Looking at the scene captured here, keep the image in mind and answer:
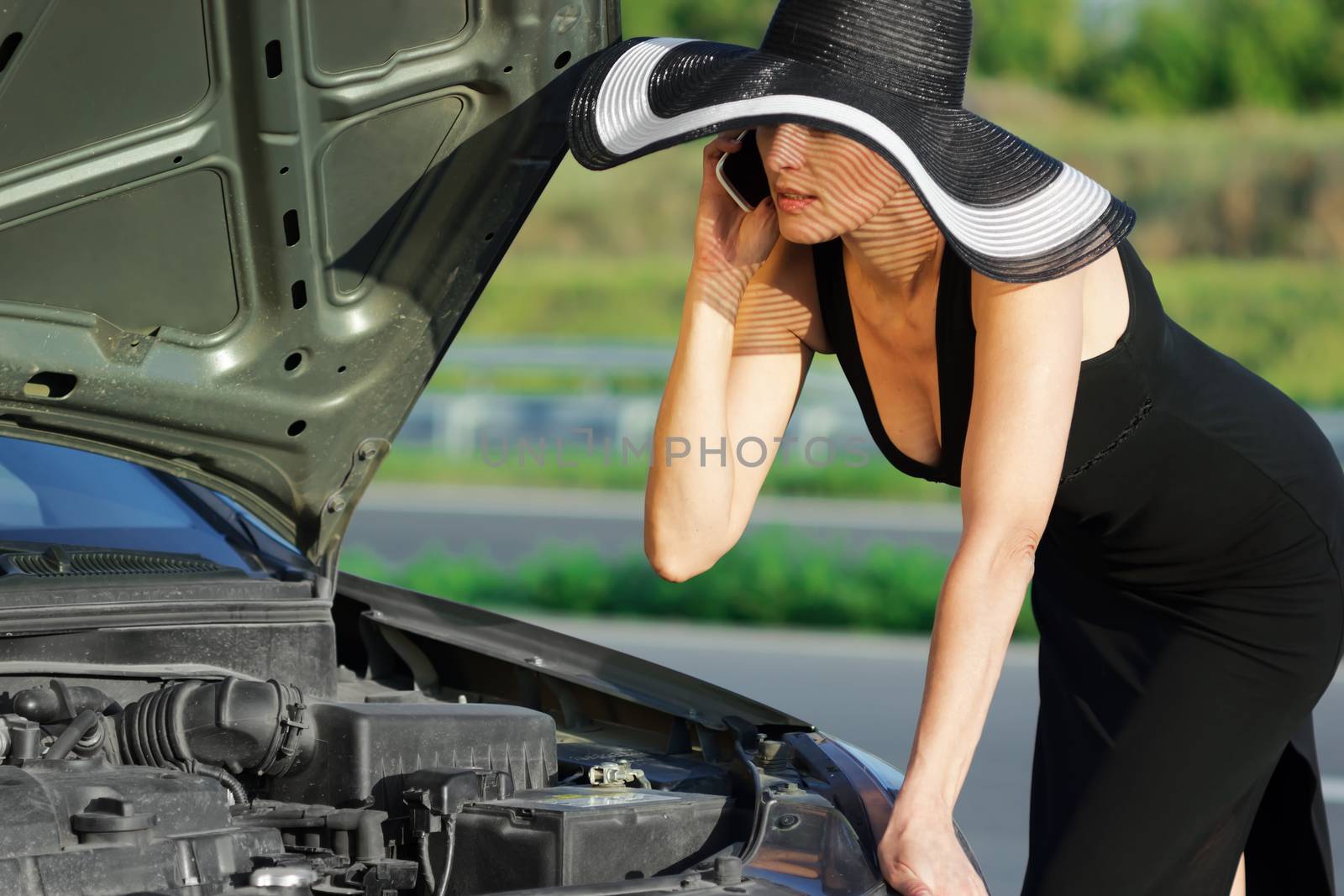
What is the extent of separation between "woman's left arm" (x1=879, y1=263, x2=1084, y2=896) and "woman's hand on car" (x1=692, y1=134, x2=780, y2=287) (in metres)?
0.41

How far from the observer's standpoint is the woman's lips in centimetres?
215

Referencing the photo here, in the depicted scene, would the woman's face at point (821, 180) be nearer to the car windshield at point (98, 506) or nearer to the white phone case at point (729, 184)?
the white phone case at point (729, 184)

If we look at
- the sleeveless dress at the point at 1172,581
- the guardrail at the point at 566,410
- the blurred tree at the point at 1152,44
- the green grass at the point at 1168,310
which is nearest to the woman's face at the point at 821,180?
the sleeveless dress at the point at 1172,581

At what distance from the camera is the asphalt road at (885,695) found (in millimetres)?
5168

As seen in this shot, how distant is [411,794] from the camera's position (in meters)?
2.31

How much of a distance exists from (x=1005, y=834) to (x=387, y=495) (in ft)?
29.1

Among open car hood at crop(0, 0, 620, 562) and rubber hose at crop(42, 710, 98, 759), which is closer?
rubber hose at crop(42, 710, 98, 759)

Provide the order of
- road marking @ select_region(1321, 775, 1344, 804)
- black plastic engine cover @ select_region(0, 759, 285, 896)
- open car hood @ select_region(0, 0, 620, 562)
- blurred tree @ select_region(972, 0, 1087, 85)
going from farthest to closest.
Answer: blurred tree @ select_region(972, 0, 1087, 85) → road marking @ select_region(1321, 775, 1344, 804) → open car hood @ select_region(0, 0, 620, 562) → black plastic engine cover @ select_region(0, 759, 285, 896)

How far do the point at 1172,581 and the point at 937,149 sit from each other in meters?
0.78

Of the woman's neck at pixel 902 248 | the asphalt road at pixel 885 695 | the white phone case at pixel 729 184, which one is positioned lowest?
the asphalt road at pixel 885 695

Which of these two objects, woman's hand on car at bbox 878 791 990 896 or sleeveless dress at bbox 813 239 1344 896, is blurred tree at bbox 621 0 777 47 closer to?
sleeveless dress at bbox 813 239 1344 896

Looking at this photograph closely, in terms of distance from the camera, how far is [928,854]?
6.84 ft

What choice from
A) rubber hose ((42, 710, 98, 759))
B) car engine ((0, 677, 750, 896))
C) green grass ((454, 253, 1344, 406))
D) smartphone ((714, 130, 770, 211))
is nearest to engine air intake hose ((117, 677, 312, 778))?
car engine ((0, 677, 750, 896))

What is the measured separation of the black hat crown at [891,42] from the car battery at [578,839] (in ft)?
3.36
